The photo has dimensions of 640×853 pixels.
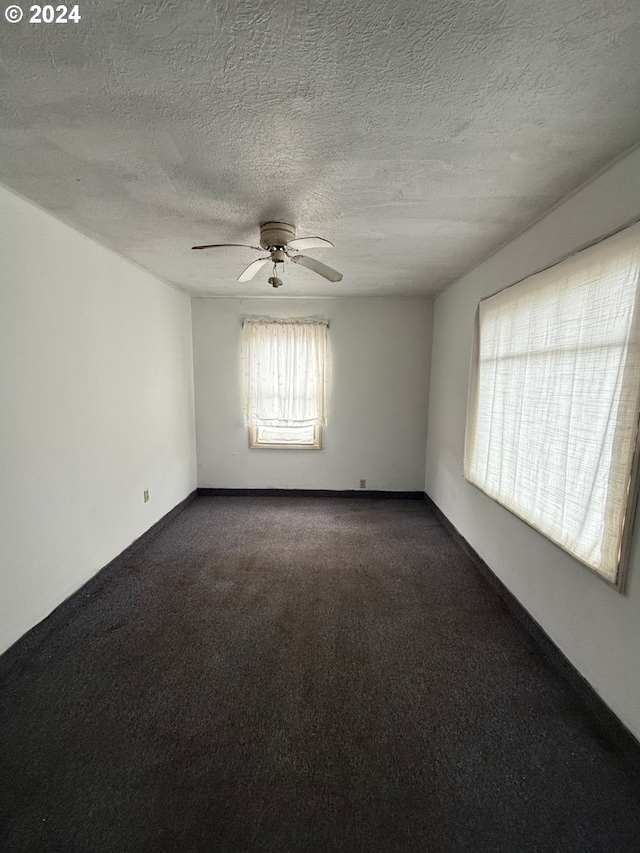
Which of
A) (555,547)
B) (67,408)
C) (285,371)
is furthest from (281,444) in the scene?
(555,547)

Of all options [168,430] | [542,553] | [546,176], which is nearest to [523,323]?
[546,176]

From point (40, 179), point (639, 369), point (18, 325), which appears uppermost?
point (40, 179)

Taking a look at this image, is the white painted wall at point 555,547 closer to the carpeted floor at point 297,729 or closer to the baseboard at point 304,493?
the carpeted floor at point 297,729

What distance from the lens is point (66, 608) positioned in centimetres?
217

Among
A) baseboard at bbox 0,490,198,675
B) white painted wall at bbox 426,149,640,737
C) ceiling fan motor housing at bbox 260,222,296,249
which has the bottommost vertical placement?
baseboard at bbox 0,490,198,675

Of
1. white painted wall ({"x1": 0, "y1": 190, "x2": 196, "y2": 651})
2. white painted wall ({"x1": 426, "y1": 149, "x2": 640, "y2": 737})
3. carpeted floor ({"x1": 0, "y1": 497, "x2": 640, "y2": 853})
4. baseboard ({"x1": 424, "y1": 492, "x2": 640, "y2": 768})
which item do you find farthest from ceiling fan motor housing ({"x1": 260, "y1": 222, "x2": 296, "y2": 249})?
baseboard ({"x1": 424, "y1": 492, "x2": 640, "y2": 768})

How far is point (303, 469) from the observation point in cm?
435

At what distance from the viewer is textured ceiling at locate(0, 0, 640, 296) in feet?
3.06

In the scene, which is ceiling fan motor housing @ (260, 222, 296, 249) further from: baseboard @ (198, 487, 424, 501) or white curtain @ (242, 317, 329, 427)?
baseboard @ (198, 487, 424, 501)

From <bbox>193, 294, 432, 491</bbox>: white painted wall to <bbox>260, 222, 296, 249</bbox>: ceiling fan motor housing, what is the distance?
199cm

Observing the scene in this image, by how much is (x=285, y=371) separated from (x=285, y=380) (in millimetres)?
105

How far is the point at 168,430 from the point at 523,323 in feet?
10.6

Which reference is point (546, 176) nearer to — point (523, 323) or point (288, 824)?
point (523, 323)

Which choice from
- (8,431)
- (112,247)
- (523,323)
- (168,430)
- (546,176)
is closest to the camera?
(546,176)
